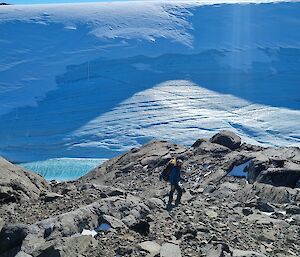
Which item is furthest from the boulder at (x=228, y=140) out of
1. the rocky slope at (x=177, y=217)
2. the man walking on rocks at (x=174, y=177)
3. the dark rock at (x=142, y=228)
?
the dark rock at (x=142, y=228)

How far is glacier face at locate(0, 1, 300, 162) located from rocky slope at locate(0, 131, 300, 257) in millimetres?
7760

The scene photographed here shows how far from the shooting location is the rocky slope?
15.0 ft

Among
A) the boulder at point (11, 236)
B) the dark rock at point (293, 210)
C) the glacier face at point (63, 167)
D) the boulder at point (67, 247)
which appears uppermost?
the boulder at point (67, 247)

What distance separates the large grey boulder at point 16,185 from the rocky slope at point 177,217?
9 centimetres

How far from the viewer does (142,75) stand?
74.2ft

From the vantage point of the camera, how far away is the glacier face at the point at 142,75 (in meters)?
18.8

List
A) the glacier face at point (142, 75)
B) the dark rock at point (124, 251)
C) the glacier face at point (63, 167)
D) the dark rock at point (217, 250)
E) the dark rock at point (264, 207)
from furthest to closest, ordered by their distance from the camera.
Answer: the glacier face at point (142, 75) < the glacier face at point (63, 167) < the dark rock at point (264, 207) < the dark rock at point (217, 250) < the dark rock at point (124, 251)

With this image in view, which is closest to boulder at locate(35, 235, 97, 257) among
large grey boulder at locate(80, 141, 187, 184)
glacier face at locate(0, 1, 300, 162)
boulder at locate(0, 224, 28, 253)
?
boulder at locate(0, 224, 28, 253)

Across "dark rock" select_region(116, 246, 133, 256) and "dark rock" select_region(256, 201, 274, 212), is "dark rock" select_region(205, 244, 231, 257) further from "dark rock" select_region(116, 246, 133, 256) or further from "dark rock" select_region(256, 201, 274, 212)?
"dark rock" select_region(256, 201, 274, 212)

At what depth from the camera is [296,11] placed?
26969mm

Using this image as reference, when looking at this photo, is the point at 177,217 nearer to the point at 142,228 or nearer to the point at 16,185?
the point at 142,228

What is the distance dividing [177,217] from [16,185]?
2.21 m

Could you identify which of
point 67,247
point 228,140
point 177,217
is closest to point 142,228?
point 177,217

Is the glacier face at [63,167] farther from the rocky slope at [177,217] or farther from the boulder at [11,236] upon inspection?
the boulder at [11,236]
